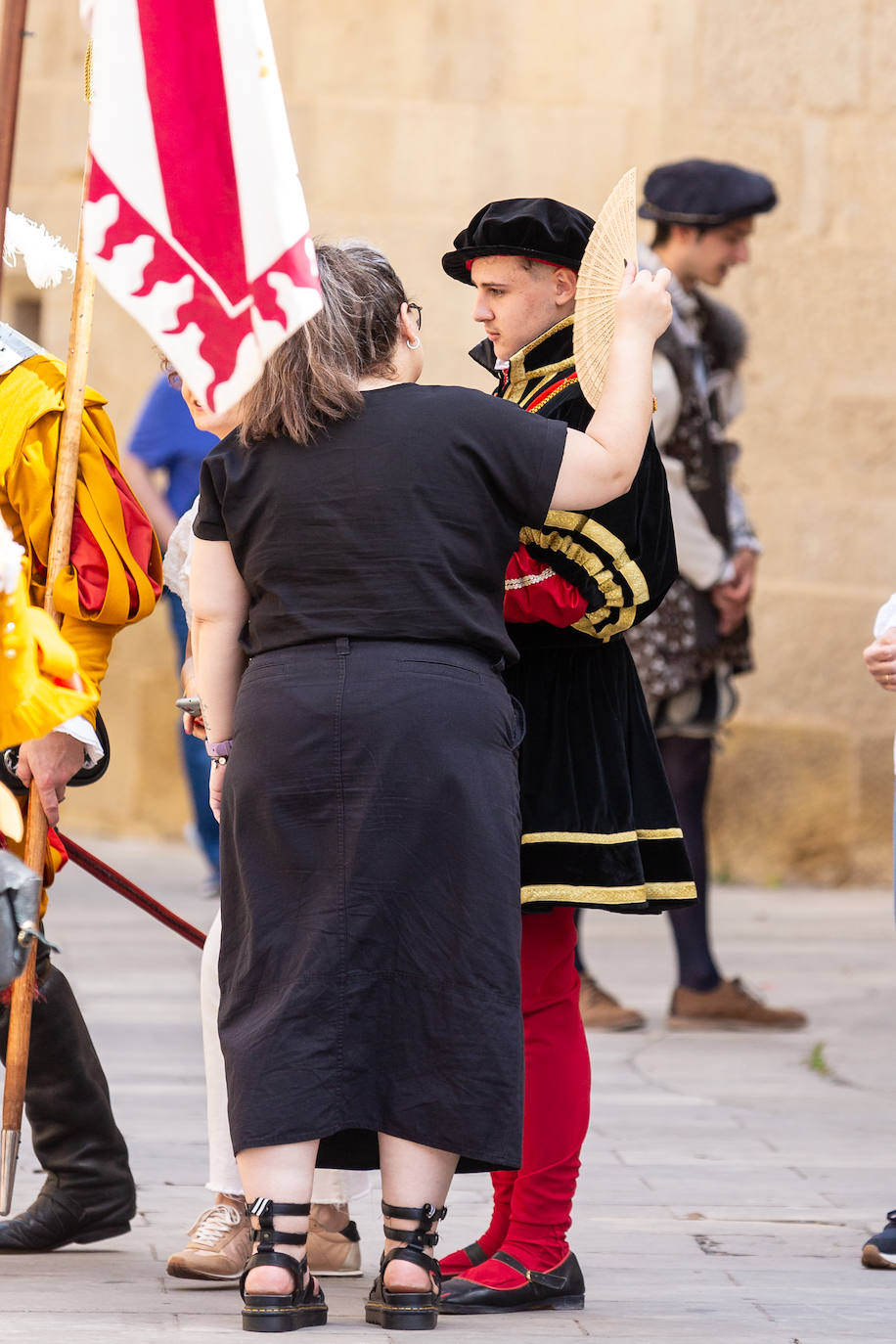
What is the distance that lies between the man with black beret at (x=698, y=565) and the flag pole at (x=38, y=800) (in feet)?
8.65

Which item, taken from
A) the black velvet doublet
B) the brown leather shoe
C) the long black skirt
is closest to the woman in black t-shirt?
the long black skirt

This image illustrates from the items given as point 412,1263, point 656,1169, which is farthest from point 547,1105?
point 656,1169

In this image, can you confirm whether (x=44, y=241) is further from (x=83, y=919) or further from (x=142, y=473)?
(x=83, y=919)

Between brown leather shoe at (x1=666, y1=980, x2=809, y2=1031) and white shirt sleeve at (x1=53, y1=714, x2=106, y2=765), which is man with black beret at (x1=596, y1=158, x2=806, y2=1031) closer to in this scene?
brown leather shoe at (x1=666, y1=980, x2=809, y2=1031)

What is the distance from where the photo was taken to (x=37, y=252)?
13.0ft

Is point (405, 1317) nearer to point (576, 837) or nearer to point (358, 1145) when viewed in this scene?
point (358, 1145)

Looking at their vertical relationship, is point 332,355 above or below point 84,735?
above

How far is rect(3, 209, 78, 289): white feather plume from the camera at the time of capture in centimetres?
395

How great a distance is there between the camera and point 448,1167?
10.9 ft

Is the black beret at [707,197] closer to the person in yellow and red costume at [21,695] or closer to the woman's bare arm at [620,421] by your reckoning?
the woman's bare arm at [620,421]

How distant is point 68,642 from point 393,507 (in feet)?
2.59

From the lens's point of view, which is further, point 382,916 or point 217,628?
point 217,628

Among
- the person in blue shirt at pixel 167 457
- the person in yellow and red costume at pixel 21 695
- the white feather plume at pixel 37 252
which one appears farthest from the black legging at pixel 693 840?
the person in yellow and red costume at pixel 21 695

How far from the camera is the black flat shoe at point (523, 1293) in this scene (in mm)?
3572
